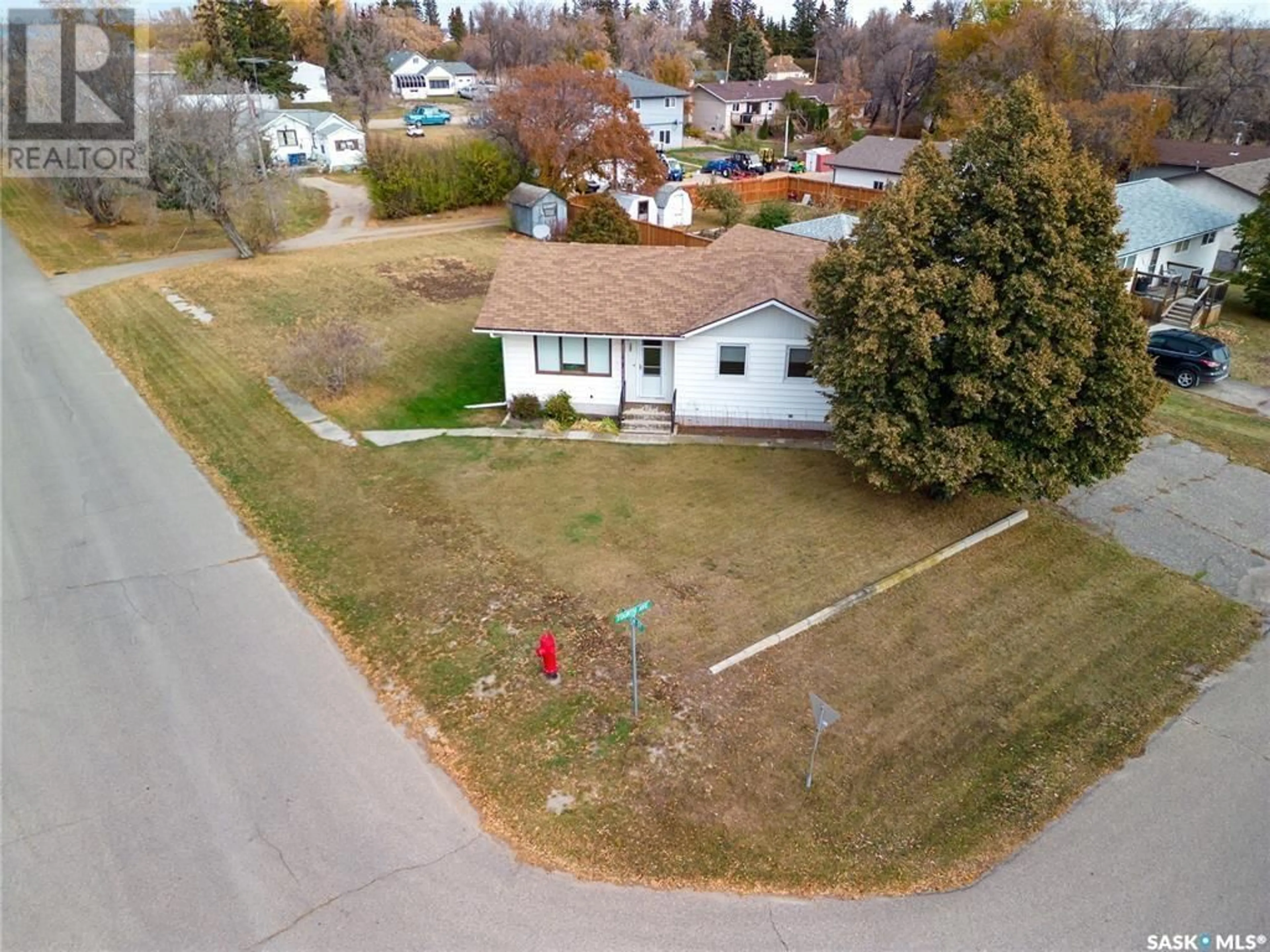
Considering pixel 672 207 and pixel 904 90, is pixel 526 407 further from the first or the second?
pixel 904 90

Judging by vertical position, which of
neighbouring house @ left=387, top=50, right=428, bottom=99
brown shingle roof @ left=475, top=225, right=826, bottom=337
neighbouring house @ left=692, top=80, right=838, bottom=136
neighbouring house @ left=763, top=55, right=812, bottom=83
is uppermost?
neighbouring house @ left=763, top=55, right=812, bottom=83

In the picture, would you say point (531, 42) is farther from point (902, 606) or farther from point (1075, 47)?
point (902, 606)

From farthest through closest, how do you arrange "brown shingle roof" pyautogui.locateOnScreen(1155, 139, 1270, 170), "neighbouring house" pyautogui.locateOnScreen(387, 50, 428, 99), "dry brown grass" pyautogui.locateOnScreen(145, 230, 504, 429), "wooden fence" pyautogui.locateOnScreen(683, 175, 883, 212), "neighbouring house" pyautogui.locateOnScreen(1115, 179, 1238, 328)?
"neighbouring house" pyautogui.locateOnScreen(387, 50, 428, 99), "wooden fence" pyautogui.locateOnScreen(683, 175, 883, 212), "brown shingle roof" pyautogui.locateOnScreen(1155, 139, 1270, 170), "neighbouring house" pyautogui.locateOnScreen(1115, 179, 1238, 328), "dry brown grass" pyautogui.locateOnScreen(145, 230, 504, 429)

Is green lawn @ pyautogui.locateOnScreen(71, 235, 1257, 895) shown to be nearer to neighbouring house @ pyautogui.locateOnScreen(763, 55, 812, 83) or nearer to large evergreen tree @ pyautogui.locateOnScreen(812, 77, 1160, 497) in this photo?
large evergreen tree @ pyautogui.locateOnScreen(812, 77, 1160, 497)

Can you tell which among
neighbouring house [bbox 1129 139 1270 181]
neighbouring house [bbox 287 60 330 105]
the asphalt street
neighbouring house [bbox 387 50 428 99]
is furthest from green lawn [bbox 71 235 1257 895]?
neighbouring house [bbox 387 50 428 99]

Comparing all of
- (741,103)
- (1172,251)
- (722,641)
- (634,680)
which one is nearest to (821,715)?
(634,680)

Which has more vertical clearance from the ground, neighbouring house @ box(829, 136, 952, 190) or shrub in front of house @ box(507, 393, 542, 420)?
neighbouring house @ box(829, 136, 952, 190)

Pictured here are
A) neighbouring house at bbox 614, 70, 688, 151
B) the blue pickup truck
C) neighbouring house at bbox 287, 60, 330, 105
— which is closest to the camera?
A: neighbouring house at bbox 614, 70, 688, 151
